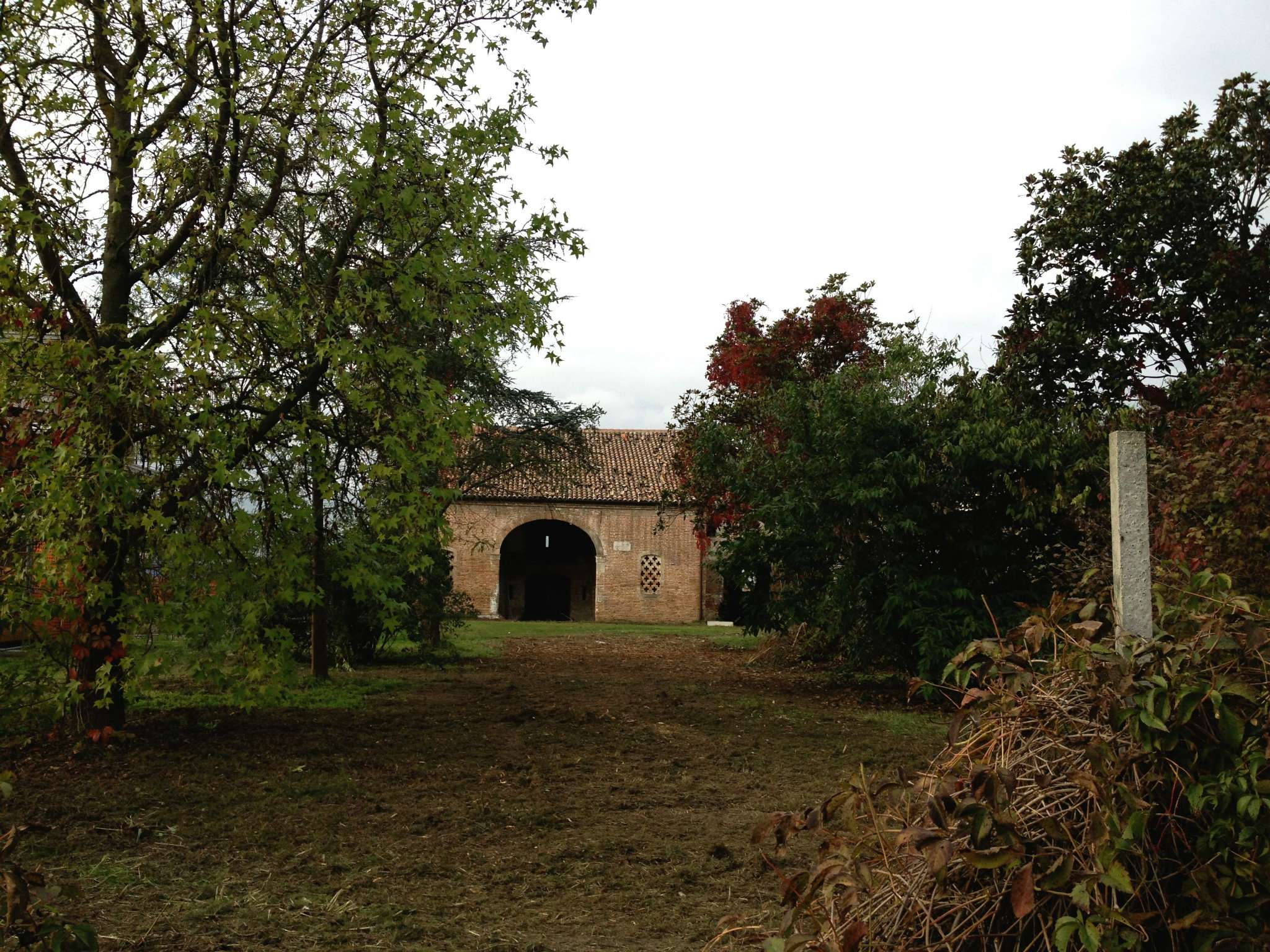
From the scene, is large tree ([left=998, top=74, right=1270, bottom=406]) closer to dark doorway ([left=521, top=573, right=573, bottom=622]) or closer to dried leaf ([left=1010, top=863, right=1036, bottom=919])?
dried leaf ([left=1010, top=863, right=1036, bottom=919])

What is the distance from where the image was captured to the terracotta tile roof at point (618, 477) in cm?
3272

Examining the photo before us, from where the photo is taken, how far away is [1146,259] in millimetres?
12867

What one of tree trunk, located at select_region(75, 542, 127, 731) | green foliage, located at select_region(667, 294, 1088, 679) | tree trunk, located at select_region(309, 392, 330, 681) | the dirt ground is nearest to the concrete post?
the dirt ground

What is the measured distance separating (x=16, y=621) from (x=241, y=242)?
10.0 feet

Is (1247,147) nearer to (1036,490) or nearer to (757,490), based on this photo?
(1036,490)

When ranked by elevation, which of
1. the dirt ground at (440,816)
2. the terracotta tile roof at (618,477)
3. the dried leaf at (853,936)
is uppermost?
the terracotta tile roof at (618,477)

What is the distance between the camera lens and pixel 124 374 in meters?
6.68

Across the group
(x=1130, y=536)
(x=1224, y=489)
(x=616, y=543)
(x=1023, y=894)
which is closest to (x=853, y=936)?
(x=1023, y=894)

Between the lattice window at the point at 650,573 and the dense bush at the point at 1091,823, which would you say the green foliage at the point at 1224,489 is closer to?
the dense bush at the point at 1091,823

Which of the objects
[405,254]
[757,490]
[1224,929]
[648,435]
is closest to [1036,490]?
[757,490]

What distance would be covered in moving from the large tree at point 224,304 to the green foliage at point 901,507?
4.64 metres

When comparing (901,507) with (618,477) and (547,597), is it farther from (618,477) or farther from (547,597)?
(547,597)

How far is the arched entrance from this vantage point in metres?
37.0

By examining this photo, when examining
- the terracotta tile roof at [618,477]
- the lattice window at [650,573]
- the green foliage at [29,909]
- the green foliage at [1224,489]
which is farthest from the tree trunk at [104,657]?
the lattice window at [650,573]
